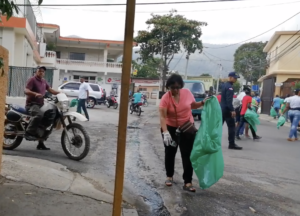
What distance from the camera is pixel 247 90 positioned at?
10.1 meters

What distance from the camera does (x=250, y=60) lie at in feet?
182

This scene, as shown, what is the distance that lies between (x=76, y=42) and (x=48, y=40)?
10.0 ft

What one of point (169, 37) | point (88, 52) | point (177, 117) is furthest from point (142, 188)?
point (88, 52)

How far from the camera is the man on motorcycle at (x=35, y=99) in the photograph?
5.85 m

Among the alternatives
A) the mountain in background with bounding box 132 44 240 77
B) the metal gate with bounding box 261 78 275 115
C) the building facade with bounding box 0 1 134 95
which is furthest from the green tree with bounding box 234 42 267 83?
the building facade with bounding box 0 1 134 95

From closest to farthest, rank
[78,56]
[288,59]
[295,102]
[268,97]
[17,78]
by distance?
[295,102], [17,78], [288,59], [268,97], [78,56]

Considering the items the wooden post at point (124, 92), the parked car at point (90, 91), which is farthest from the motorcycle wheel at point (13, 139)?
the parked car at point (90, 91)

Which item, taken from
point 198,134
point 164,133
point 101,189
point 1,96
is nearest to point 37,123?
point 1,96

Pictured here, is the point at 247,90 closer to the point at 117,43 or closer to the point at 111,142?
the point at 111,142

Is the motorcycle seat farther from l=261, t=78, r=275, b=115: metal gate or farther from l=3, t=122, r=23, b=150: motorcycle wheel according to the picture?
l=261, t=78, r=275, b=115: metal gate

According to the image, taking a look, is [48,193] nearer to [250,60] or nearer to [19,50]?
[19,50]

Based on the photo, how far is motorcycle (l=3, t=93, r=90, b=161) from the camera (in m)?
5.73

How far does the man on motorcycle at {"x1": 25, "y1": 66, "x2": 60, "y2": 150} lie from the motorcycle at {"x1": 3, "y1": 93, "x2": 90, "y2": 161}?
0.27 ft

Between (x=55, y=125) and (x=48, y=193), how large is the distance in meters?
2.22
